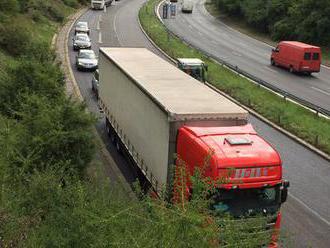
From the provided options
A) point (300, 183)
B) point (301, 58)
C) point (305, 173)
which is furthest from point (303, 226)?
point (301, 58)

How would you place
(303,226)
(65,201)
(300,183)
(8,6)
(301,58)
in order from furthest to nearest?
(301,58) < (8,6) < (300,183) < (303,226) < (65,201)

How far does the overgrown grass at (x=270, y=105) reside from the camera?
26816 mm

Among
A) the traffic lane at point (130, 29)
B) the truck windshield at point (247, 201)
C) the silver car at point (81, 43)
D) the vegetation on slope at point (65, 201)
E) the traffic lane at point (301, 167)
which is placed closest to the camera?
the vegetation on slope at point (65, 201)

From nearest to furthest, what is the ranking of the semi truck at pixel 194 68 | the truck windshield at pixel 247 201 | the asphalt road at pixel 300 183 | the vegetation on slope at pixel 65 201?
the vegetation on slope at pixel 65 201 < the truck windshield at pixel 247 201 < the asphalt road at pixel 300 183 < the semi truck at pixel 194 68

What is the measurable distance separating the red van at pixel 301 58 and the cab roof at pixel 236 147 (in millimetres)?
32262

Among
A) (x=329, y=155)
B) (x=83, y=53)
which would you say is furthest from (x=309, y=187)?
(x=83, y=53)

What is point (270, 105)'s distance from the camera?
104 feet

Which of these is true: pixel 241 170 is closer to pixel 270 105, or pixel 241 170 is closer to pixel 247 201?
pixel 247 201

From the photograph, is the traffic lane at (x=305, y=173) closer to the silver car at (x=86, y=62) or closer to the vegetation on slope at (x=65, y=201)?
the vegetation on slope at (x=65, y=201)

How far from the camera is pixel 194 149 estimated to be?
13.4 m

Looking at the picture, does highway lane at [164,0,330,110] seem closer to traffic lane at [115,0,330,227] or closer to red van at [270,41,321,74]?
red van at [270,41,321,74]

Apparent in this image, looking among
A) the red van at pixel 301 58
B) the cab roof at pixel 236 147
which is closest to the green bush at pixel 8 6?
the red van at pixel 301 58

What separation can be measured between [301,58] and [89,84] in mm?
18627

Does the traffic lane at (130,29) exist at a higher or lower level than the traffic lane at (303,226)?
lower
